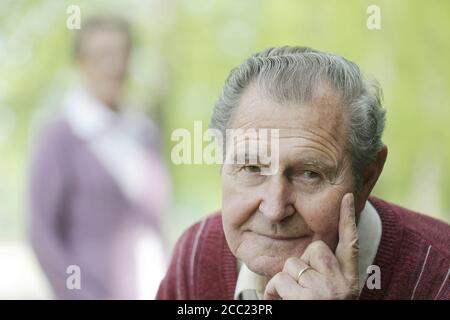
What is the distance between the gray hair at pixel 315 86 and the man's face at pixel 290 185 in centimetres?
2

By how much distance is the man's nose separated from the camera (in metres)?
1.38

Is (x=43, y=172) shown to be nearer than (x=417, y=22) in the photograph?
Yes

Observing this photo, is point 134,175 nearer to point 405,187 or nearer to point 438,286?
point 405,187

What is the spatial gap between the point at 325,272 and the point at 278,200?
169 millimetres

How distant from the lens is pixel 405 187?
4.07 metres

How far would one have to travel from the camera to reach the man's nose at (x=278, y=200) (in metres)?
1.38

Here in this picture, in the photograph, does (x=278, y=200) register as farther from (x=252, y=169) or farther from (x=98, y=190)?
(x=98, y=190)

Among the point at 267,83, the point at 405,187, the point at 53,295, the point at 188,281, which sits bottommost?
the point at 53,295

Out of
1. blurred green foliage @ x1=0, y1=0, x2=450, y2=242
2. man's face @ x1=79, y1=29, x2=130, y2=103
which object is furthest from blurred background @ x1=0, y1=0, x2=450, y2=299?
man's face @ x1=79, y1=29, x2=130, y2=103

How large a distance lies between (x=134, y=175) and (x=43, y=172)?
0.43 metres

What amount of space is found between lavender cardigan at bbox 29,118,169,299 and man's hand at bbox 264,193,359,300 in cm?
195

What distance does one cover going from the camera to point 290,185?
4.59 feet

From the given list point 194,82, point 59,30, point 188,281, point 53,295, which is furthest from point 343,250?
point 59,30

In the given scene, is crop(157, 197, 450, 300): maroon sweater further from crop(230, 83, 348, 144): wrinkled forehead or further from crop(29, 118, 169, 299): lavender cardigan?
crop(29, 118, 169, 299): lavender cardigan
